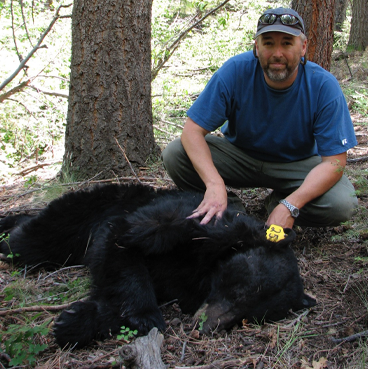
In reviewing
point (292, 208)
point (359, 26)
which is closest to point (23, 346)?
point (292, 208)

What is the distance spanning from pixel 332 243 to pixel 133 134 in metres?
2.36

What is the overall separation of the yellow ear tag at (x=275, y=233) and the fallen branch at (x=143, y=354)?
1.04 meters

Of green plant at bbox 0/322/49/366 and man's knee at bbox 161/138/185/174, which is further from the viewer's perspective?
man's knee at bbox 161/138/185/174

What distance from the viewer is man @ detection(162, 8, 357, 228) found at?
304cm

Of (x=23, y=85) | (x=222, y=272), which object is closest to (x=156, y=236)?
(x=222, y=272)

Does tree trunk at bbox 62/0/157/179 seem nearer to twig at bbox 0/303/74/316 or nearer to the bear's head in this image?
twig at bbox 0/303/74/316

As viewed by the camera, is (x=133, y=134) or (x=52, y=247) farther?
(x=133, y=134)

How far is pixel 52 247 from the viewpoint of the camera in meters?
3.29

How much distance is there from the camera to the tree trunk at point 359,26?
35.8 ft

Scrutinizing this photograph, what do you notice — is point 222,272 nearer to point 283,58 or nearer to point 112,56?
point 283,58

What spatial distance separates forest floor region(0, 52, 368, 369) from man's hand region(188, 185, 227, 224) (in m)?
0.65

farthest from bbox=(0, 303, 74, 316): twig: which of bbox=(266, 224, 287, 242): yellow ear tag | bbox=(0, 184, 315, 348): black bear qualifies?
bbox=(266, 224, 287, 242): yellow ear tag

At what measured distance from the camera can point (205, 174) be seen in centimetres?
315

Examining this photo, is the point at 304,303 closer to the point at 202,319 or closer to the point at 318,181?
the point at 202,319
